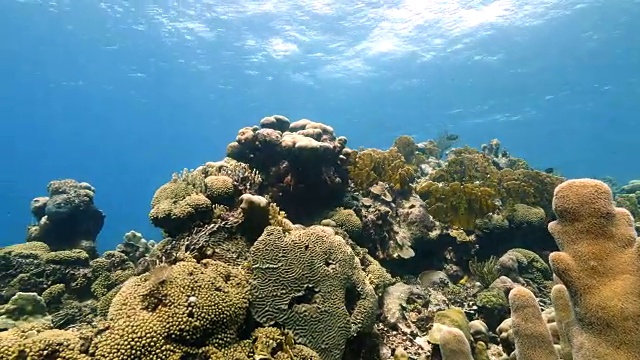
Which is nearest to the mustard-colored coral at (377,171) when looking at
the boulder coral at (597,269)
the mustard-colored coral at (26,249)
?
the boulder coral at (597,269)

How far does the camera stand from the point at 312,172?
319 inches

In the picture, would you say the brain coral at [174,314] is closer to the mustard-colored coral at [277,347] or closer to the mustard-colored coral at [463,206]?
the mustard-colored coral at [277,347]

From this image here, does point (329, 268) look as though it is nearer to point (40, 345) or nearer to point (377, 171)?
point (40, 345)

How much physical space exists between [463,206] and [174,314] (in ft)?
22.7

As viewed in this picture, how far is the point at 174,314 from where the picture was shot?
3.78 metres

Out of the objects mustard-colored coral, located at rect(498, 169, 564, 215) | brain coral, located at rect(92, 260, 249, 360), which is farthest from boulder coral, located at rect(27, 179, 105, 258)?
mustard-colored coral, located at rect(498, 169, 564, 215)

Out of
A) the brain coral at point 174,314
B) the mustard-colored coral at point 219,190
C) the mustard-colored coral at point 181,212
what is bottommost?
the brain coral at point 174,314

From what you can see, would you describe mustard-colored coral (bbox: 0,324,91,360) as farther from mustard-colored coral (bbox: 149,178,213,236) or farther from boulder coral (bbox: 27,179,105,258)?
boulder coral (bbox: 27,179,105,258)

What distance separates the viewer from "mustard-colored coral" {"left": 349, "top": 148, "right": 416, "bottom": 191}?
353 inches

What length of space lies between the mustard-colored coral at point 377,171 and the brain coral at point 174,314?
196 inches

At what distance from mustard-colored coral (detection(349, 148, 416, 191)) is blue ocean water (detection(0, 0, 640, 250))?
36.7 ft

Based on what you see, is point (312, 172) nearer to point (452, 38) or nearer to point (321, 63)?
point (452, 38)

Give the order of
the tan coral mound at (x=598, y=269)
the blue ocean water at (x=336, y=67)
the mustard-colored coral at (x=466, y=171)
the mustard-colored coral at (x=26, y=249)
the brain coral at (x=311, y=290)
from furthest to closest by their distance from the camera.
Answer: the blue ocean water at (x=336, y=67) → the mustard-colored coral at (x=466, y=171) → the mustard-colored coral at (x=26, y=249) → the brain coral at (x=311, y=290) → the tan coral mound at (x=598, y=269)

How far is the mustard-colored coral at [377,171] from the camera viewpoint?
8961 mm
